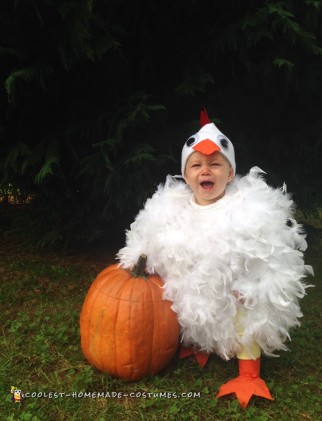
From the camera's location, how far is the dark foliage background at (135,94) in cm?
297

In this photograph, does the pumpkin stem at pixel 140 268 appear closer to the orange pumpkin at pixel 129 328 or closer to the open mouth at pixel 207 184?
the orange pumpkin at pixel 129 328

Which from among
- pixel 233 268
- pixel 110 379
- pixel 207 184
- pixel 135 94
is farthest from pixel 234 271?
pixel 135 94

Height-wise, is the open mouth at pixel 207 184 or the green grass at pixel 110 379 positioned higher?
the open mouth at pixel 207 184

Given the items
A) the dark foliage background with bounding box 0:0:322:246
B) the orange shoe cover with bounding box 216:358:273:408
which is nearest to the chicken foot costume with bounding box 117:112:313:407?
the orange shoe cover with bounding box 216:358:273:408

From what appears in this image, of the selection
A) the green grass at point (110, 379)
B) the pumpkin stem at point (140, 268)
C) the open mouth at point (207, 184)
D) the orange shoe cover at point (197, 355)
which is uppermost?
the open mouth at point (207, 184)

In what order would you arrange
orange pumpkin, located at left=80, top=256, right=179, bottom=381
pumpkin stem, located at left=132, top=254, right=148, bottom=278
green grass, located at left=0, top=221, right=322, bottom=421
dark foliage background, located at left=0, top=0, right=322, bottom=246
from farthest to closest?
dark foliage background, located at left=0, top=0, right=322, bottom=246
pumpkin stem, located at left=132, top=254, right=148, bottom=278
orange pumpkin, located at left=80, top=256, right=179, bottom=381
green grass, located at left=0, top=221, right=322, bottom=421

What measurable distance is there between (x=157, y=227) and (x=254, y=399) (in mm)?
1064

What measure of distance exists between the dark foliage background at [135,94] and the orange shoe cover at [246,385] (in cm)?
170

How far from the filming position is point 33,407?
199cm

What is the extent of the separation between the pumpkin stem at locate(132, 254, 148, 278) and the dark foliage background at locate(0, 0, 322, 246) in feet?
3.49

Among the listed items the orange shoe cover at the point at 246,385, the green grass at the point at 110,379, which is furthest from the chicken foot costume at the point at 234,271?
the green grass at the point at 110,379

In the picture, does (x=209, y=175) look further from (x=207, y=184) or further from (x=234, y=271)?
(x=234, y=271)

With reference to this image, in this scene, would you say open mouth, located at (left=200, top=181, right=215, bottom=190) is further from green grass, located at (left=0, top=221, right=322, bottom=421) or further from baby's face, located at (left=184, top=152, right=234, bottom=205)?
green grass, located at (left=0, top=221, right=322, bottom=421)

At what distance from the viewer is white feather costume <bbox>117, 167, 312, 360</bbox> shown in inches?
81.4
